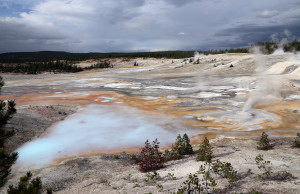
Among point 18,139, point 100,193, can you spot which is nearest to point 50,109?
point 18,139

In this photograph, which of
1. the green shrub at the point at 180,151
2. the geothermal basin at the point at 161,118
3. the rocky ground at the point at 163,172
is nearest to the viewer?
the rocky ground at the point at 163,172

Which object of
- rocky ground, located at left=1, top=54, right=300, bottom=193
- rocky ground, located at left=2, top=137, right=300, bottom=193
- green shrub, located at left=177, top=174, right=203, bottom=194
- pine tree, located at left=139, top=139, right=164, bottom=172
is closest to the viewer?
green shrub, located at left=177, top=174, right=203, bottom=194

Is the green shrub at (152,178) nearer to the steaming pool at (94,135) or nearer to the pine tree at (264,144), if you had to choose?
the steaming pool at (94,135)

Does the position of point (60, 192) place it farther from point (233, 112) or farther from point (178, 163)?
point (233, 112)

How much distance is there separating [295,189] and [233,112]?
9.96 metres

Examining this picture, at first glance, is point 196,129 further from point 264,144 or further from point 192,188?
point 192,188

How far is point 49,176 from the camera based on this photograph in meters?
7.27

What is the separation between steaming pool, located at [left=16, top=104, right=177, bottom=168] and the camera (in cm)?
937

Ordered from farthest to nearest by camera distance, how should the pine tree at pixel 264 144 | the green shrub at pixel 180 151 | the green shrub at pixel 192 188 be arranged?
the green shrub at pixel 180 151 < the pine tree at pixel 264 144 < the green shrub at pixel 192 188

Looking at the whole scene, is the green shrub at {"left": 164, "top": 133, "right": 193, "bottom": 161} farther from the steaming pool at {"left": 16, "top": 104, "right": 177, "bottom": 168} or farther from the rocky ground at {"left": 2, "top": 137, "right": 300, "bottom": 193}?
the steaming pool at {"left": 16, "top": 104, "right": 177, "bottom": 168}

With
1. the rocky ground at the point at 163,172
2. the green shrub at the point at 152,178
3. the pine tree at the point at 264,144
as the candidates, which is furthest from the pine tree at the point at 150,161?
the pine tree at the point at 264,144

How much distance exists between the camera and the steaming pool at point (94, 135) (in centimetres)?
937

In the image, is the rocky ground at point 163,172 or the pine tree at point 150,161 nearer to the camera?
the rocky ground at point 163,172

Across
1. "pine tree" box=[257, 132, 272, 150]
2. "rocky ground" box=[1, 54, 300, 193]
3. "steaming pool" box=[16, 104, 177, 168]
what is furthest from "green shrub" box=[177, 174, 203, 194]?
"steaming pool" box=[16, 104, 177, 168]
